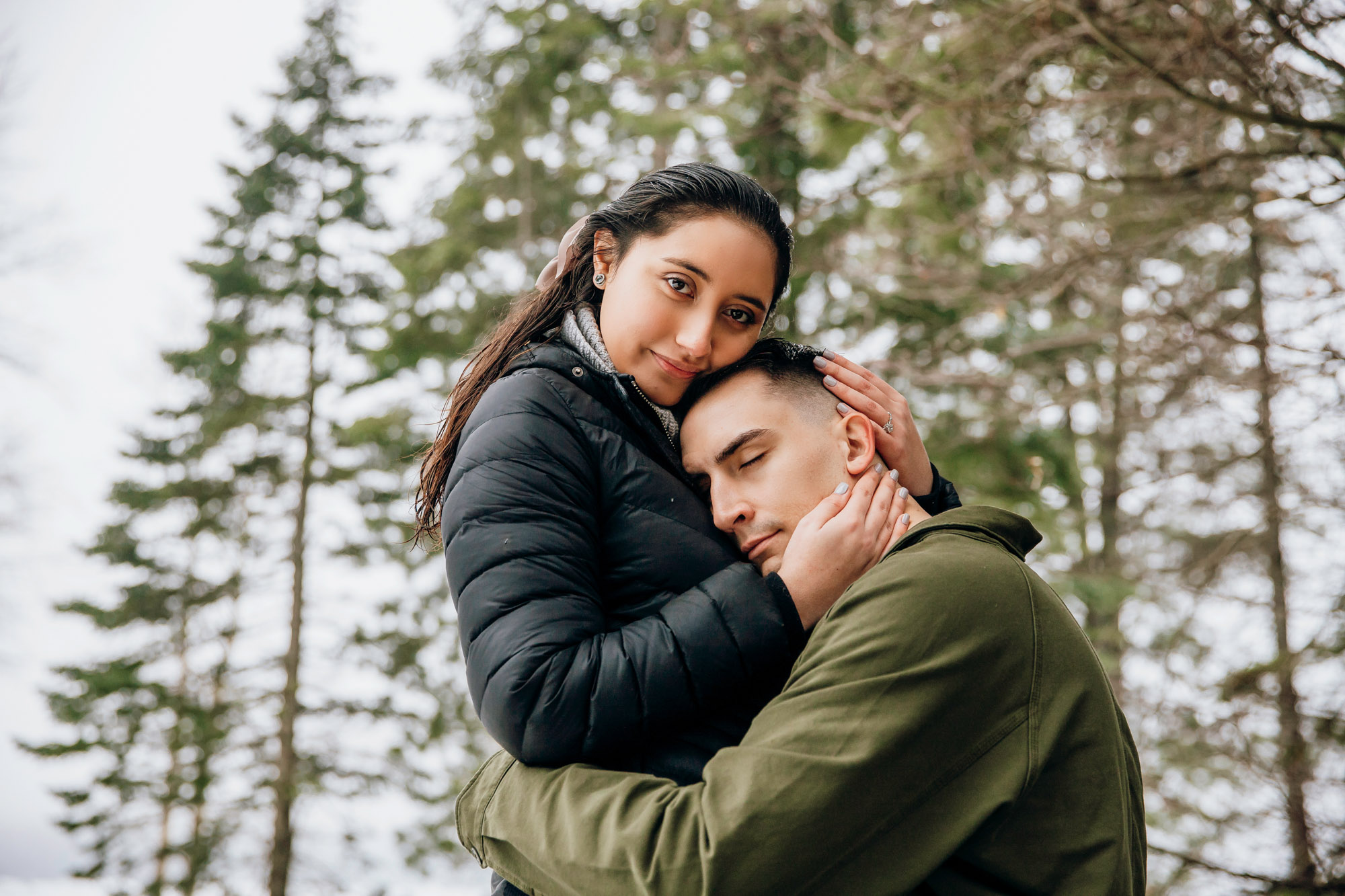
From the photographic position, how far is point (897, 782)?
159 cm

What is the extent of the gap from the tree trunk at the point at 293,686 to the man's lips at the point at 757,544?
41.2 feet

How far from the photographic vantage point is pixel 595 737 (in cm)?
171

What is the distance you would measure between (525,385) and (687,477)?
1.48ft

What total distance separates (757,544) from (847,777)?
30.8 inches

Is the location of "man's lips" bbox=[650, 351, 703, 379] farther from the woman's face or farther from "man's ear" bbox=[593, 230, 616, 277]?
"man's ear" bbox=[593, 230, 616, 277]

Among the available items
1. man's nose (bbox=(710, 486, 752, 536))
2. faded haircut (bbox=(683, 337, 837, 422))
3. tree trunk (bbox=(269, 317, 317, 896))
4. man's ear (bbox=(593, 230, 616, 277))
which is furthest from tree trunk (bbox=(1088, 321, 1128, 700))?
tree trunk (bbox=(269, 317, 317, 896))

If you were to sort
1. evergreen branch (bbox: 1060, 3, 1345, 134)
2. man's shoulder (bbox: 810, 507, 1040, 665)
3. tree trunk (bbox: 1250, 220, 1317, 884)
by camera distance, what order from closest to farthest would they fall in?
man's shoulder (bbox: 810, 507, 1040, 665), evergreen branch (bbox: 1060, 3, 1345, 134), tree trunk (bbox: 1250, 220, 1317, 884)

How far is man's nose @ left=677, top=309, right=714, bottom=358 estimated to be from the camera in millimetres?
2336

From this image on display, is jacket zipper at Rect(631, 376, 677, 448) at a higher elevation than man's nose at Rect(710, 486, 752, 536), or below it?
higher

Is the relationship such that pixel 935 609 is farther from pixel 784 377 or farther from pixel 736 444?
pixel 784 377

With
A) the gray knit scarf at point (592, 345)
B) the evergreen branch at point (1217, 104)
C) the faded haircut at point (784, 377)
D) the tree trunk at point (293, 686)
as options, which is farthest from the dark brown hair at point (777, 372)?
the tree trunk at point (293, 686)

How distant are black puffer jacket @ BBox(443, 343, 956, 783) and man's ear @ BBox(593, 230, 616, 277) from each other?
46cm

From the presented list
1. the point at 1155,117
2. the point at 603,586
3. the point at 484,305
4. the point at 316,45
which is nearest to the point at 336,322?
the point at 484,305

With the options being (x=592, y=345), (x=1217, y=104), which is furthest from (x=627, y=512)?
(x=1217, y=104)
